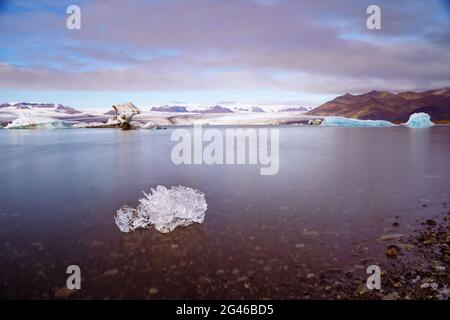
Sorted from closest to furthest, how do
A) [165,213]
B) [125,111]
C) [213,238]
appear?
[213,238], [165,213], [125,111]

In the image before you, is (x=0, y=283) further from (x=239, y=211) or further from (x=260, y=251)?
(x=239, y=211)

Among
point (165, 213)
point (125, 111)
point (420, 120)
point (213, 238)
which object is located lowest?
point (213, 238)

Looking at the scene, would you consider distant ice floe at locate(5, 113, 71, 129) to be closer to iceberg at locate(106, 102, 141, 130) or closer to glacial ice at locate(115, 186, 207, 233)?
iceberg at locate(106, 102, 141, 130)

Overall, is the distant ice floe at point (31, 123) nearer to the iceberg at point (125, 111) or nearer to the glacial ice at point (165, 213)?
the iceberg at point (125, 111)

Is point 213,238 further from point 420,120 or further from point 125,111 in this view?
point 420,120

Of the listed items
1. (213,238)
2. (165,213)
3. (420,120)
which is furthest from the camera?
(420,120)

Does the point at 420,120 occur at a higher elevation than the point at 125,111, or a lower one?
lower

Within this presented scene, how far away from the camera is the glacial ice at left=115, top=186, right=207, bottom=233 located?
20.4 feet

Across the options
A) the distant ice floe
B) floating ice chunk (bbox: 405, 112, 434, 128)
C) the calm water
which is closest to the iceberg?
the distant ice floe

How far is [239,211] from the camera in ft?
24.5

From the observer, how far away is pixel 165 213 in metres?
6.39

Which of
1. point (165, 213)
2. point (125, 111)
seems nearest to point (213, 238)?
point (165, 213)
